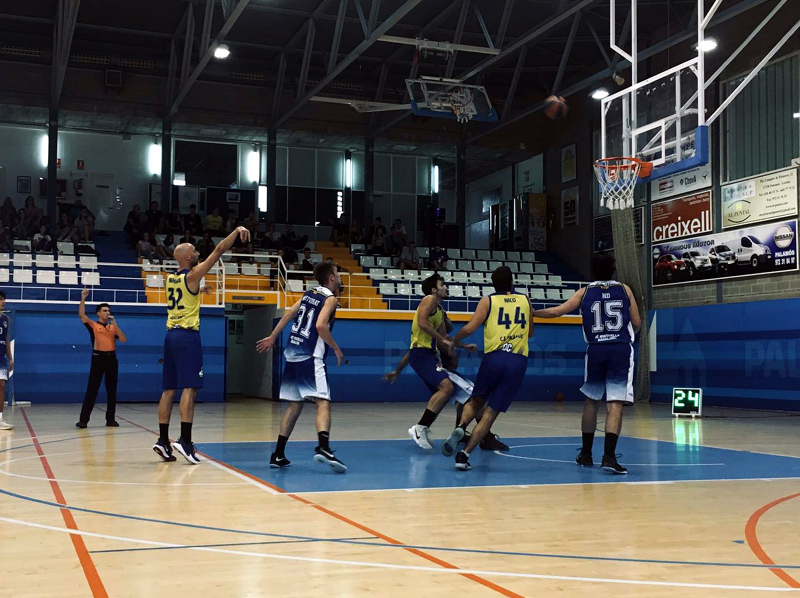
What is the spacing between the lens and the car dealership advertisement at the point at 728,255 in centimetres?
2003

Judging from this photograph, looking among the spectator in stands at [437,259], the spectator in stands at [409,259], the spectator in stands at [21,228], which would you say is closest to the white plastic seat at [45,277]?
the spectator in stands at [21,228]

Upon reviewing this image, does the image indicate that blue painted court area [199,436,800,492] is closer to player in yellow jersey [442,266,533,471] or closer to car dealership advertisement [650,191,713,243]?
player in yellow jersey [442,266,533,471]

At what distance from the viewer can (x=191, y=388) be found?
8453 millimetres

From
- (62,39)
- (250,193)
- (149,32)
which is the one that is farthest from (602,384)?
(250,193)

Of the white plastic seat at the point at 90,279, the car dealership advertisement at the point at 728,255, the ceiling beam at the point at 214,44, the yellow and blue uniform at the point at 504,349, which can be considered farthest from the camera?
the white plastic seat at the point at 90,279

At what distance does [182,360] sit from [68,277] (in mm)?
14442

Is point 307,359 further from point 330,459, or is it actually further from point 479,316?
point 479,316

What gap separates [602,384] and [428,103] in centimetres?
1390

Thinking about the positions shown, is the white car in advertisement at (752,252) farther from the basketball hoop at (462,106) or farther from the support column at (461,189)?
the support column at (461,189)

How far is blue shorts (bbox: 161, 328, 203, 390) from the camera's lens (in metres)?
8.41

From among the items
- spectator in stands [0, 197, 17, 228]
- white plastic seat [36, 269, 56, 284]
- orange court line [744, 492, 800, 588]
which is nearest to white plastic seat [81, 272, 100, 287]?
white plastic seat [36, 269, 56, 284]

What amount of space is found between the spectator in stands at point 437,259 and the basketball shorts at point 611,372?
18.6m

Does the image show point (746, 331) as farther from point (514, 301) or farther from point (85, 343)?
point (85, 343)

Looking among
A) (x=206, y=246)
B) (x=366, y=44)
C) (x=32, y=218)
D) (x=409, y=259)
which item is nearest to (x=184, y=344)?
(x=366, y=44)
